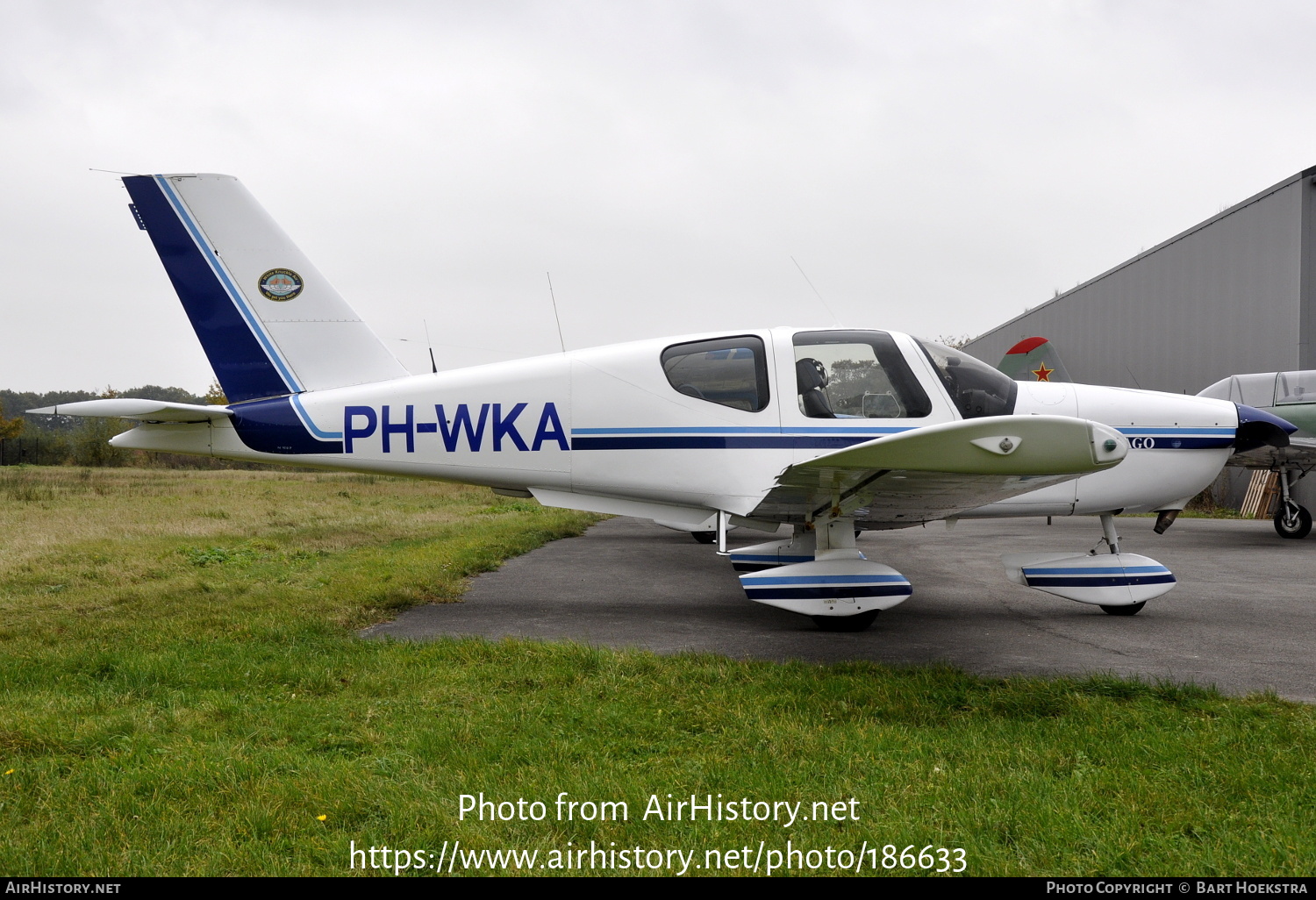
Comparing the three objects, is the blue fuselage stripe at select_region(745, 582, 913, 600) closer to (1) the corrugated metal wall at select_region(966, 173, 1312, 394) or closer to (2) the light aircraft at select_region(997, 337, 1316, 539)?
(2) the light aircraft at select_region(997, 337, 1316, 539)

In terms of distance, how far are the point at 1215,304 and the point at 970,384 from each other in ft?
45.6

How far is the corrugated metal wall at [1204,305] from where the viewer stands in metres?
14.7

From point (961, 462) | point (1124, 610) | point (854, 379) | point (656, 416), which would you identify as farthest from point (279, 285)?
point (1124, 610)

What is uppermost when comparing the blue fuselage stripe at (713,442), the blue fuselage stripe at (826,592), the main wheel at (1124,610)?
the blue fuselage stripe at (713,442)

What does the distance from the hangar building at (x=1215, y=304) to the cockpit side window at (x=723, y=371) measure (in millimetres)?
13334

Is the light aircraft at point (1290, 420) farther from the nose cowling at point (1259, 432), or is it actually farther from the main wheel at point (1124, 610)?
the main wheel at point (1124, 610)

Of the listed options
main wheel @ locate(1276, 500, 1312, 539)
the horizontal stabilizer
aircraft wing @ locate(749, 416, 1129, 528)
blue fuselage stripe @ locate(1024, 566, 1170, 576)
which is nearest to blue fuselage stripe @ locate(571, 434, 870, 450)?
aircraft wing @ locate(749, 416, 1129, 528)

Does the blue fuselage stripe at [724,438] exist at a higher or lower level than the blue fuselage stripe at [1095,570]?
higher

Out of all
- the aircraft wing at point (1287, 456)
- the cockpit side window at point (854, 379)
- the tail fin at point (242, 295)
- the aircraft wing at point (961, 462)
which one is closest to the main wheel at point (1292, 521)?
the aircraft wing at point (1287, 456)

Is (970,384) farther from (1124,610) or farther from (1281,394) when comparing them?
(1281,394)

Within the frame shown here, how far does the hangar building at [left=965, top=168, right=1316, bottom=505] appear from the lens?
47.3 feet

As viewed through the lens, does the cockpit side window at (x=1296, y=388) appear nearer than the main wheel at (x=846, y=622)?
No
